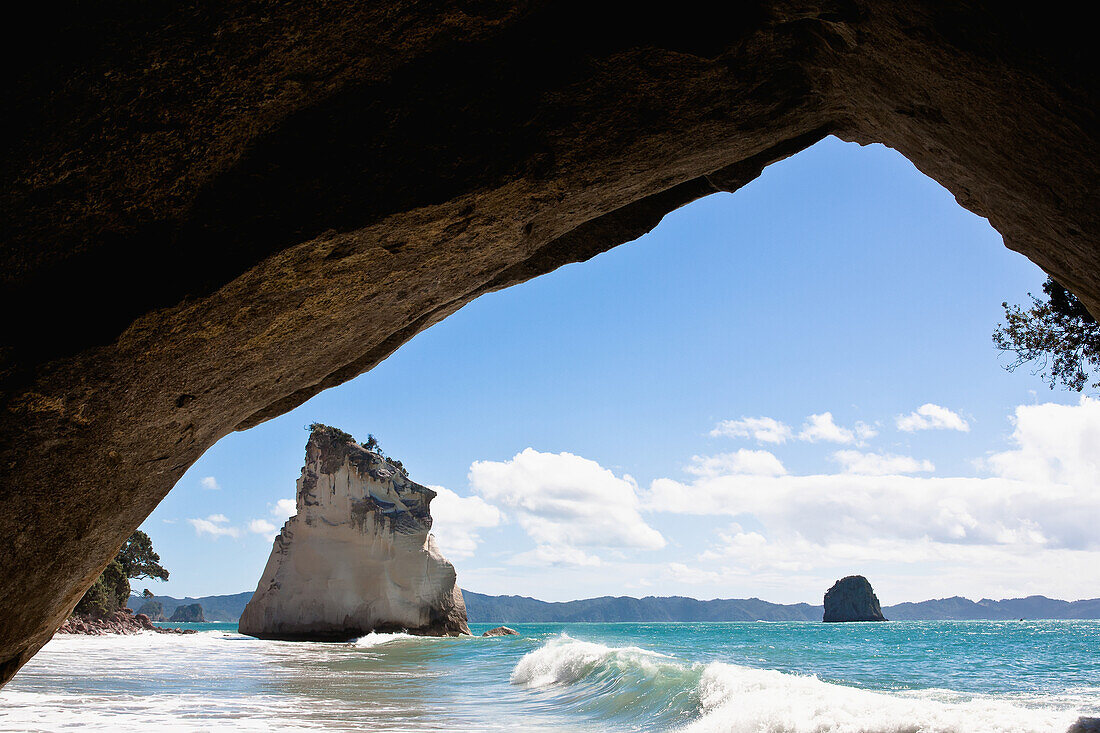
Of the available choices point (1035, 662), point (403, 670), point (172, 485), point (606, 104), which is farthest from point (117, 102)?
point (1035, 662)

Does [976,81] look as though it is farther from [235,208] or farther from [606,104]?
[235,208]

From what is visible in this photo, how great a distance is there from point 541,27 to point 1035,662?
30302 mm

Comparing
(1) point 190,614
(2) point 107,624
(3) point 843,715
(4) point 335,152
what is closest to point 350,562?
(2) point 107,624

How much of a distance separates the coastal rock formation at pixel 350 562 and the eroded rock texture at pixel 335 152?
106 feet

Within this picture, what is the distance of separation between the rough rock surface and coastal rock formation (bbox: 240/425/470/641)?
646 centimetres

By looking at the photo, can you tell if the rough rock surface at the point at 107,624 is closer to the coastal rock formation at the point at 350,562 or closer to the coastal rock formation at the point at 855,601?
the coastal rock formation at the point at 350,562

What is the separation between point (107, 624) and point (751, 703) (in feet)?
126

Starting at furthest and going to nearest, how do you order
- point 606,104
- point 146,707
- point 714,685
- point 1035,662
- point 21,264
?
1. point 1035,662
2. point 714,685
3. point 146,707
4. point 606,104
5. point 21,264

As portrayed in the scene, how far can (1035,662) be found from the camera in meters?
24.7

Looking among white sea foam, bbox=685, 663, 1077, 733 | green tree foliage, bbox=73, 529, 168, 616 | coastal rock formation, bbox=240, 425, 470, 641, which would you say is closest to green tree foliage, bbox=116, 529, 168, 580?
green tree foliage, bbox=73, 529, 168, 616

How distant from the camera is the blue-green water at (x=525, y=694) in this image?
29.4ft

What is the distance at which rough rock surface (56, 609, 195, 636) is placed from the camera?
103 feet

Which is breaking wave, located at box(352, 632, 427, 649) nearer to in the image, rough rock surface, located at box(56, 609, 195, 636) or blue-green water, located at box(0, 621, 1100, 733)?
blue-green water, located at box(0, 621, 1100, 733)

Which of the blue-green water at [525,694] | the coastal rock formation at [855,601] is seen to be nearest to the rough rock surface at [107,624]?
the blue-green water at [525,694]
